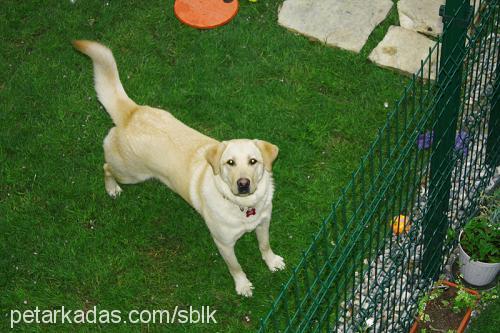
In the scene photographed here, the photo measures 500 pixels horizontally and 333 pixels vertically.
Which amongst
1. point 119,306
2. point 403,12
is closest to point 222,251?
point 119,306

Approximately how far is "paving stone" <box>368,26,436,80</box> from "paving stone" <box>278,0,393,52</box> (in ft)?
0.77

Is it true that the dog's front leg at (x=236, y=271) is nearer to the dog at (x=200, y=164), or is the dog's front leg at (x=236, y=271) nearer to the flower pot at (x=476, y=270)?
the dog at (x=200, y=164)

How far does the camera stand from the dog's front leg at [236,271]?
6070mm

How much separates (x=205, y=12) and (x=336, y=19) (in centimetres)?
152

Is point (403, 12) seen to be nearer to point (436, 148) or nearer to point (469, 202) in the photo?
point (469, 202)

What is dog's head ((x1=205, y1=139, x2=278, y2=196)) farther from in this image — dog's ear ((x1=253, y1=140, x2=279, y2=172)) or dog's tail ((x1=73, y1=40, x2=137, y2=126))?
dog's tail ((x1=73, y1=40, x2=137, y2=126))

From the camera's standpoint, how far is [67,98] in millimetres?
7945

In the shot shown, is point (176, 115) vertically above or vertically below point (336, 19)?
below

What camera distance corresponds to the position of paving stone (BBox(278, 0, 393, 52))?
815cm

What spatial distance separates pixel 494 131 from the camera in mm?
6484

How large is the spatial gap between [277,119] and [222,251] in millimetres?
1929

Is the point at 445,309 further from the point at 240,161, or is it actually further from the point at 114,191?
the point at 114,191

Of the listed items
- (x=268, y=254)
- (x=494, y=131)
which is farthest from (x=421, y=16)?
(x=268, y=254)

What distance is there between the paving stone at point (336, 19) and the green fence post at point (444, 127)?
9.62 ft
